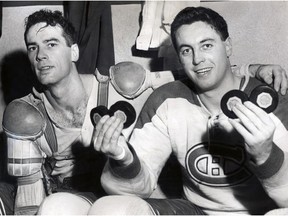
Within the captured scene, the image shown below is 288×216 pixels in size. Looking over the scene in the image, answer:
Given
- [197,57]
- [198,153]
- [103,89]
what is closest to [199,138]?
[198,153]

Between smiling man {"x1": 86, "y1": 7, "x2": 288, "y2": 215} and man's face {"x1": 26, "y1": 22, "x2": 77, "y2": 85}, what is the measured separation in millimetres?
234

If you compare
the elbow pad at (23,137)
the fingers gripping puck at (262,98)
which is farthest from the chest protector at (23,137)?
the fingers gripping puck at (262,98)

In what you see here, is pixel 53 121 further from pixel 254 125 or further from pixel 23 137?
pixel 254 125

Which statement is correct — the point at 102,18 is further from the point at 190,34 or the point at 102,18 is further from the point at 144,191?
the point at 144,191

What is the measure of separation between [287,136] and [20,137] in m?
0.51

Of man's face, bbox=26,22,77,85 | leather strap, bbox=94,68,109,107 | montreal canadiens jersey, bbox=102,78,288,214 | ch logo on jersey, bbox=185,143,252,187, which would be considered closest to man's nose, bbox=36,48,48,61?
man's face, bbox=26,22,77,85

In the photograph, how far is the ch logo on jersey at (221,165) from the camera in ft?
2.58

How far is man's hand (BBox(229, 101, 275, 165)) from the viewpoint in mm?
612

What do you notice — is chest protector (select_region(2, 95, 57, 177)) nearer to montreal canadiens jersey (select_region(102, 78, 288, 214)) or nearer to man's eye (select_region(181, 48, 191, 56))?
montreal canadiens jersey (select_region(102, 78, 288, 214))

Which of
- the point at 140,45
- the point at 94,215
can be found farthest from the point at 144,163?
the point at 140,45

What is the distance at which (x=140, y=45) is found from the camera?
1.13 m

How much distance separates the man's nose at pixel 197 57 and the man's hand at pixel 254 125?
162 millimetres

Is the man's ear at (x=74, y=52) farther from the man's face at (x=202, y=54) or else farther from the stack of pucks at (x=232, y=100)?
the stack of pucks at (x=232, y=100)

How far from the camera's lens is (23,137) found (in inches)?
36.5
